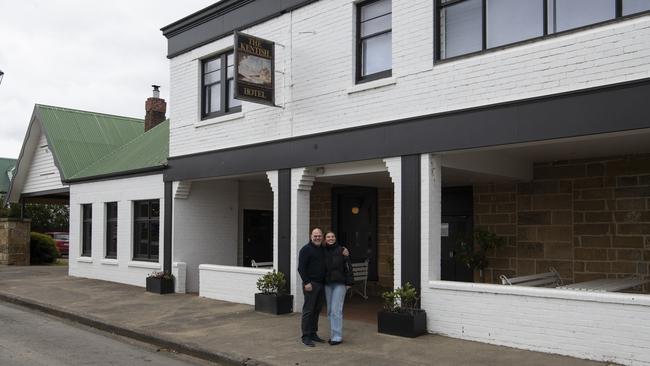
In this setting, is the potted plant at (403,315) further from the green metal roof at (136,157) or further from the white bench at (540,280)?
the green metal roof at (136,157)

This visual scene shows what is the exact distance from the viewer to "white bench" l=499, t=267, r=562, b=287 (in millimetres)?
9430

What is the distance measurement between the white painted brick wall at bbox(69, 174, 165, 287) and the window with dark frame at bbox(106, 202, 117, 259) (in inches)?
5.0

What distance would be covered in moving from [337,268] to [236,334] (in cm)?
212

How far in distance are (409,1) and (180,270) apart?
8384 mm

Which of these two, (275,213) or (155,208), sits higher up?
(155,208)

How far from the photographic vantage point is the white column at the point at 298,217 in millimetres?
11719

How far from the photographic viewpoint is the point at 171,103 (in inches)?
597

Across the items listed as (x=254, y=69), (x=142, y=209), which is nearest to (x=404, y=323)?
(x=254, y=69)

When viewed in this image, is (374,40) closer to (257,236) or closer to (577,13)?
(577,13)

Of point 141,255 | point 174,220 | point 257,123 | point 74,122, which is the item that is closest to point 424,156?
point 257,123

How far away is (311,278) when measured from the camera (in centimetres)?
896

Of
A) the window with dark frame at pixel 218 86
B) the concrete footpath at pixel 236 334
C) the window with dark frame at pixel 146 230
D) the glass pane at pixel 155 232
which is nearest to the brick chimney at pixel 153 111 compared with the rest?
the window with dark frame at pixel 146 230

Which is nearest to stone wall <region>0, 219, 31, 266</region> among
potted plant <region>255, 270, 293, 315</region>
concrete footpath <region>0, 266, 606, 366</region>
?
concrete footpath <region>0, 266, 606, 366</region>

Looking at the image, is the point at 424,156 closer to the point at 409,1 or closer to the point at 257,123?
the point at 409,1
